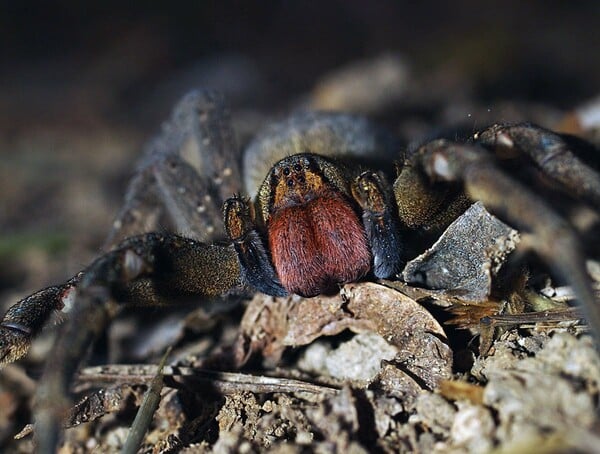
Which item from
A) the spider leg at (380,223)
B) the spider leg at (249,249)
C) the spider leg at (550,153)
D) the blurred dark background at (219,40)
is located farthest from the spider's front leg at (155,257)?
the blurred dark background at (219,40)

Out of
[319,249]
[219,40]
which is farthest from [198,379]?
[219,40]

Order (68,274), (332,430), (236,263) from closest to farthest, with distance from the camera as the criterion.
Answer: (332,430)
(236,263)
(68,274)

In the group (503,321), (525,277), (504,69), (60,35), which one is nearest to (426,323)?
(503,321)

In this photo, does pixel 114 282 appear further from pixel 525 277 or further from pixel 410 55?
pixel 410 55

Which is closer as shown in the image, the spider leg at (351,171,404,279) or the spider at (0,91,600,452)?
the spider at (0,91,600,452)

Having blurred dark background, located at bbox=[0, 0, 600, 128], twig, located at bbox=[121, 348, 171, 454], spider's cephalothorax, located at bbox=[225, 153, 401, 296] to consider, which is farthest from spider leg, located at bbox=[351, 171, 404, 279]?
blurred dark background, located at bbox=[0, 0, 600, 128]

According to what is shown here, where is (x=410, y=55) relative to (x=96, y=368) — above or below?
above

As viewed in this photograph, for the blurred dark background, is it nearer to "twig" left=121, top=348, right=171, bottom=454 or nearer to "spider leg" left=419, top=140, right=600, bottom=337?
"spider leg" left=419, top=140, right=600, bottom=337
